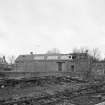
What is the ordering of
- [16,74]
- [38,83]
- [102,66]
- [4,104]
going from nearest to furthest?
1. [4,104]
2. [38,83]
3. [16,74]
4. [102,66]

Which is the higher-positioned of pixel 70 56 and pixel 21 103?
pixel 70 56

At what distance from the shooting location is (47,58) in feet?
162

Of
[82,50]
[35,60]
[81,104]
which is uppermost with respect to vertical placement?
[82,50]

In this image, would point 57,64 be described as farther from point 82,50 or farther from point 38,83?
point 38,83

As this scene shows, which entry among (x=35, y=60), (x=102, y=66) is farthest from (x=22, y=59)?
(x=102, y=66)

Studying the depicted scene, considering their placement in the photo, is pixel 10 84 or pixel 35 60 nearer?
pixel 10 84

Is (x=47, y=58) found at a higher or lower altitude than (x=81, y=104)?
higher

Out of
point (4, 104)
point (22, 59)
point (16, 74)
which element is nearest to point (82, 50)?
point (22, 59)

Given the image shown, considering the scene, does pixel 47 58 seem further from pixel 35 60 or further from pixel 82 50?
pixel 82 50

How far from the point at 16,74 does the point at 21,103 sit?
Answer: 61.4 feet

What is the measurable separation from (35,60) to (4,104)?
4114 cm

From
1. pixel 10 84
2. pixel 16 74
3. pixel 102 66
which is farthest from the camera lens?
pixel 102 66

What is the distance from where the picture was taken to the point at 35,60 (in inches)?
1919

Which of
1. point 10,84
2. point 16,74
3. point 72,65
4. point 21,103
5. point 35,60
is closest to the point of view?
point 21,103
